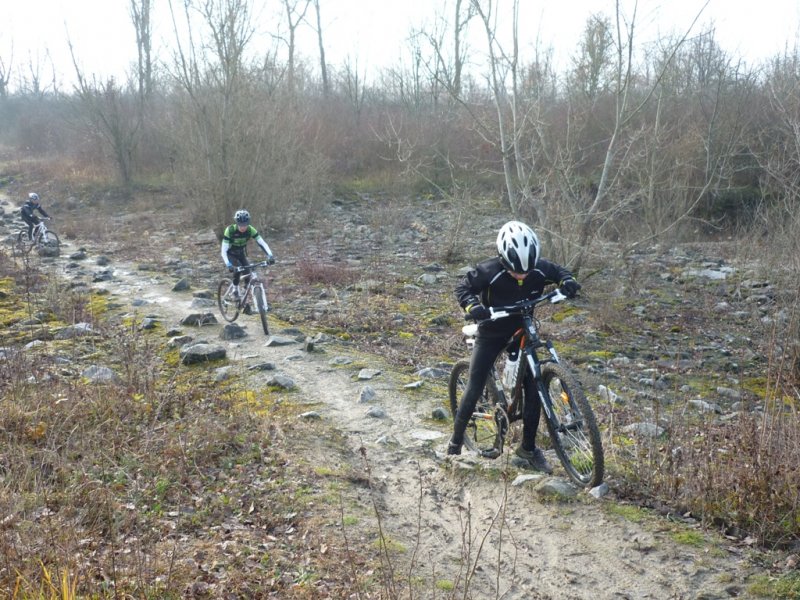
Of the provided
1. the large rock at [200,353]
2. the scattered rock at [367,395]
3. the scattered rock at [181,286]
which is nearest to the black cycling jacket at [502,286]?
the scattered rock at [367,395]

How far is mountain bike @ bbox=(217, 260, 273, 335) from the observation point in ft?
35.7

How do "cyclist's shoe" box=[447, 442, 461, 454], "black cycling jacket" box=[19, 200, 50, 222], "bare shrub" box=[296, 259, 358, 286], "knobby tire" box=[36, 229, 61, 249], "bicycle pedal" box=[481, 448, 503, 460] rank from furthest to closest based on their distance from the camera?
"black cycling jacket" box=[19, 200, 50, 222] → "knobby tire" box=[36, 229, 61, 249] → "bare shrub" box=[296, 259, 358, 286] → "cyclist's shoe" box=[447, 442, 461, 454] → "bicycle pedal" box=[481, 448, 503, 460]

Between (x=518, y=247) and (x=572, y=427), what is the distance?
1.34 m

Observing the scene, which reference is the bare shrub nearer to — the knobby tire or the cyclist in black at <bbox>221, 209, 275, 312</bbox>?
the cyclist in black at <bbox>221, 209, 275, 312</bbox>

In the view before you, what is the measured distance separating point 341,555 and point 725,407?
562 centimetres

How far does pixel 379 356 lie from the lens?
970cm

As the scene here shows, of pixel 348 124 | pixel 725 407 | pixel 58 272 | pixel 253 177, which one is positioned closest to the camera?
pixel 725 407

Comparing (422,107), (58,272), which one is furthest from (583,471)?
(422,107)

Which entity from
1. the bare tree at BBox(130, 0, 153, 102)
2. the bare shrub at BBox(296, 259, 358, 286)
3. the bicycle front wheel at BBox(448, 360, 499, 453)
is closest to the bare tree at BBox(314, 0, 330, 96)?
the bare tree at BBox(130, 0, 153, 102)

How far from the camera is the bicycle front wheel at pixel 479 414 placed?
19.2 feet

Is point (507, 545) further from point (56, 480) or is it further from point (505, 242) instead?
point (56, 480)

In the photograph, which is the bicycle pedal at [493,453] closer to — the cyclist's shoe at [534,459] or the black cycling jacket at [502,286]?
the cyclist's shoe at [534,459]

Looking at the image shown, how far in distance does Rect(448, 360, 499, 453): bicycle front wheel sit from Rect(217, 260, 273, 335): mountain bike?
16.6ft

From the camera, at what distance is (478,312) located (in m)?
5.01
